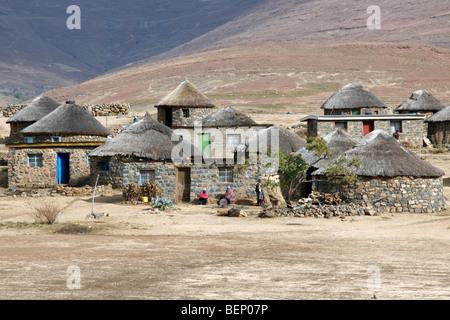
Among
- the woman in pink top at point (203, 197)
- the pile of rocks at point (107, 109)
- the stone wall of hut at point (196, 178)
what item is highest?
the pile of rocks at point (107, 109)

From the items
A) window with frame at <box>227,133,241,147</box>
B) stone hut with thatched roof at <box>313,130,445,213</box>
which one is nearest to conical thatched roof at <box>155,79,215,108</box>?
window with frame at <box>227,133,241,147</box>

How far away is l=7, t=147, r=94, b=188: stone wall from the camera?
111ft

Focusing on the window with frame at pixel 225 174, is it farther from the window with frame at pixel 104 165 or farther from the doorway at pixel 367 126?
the doorway at pixel 367 126

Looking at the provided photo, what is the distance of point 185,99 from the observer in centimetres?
4244

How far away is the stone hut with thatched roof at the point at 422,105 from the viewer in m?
51.6

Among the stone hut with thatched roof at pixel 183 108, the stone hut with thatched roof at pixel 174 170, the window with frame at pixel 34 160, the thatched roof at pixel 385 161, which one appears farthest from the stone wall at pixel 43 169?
the thatched roof at pixel 385 161

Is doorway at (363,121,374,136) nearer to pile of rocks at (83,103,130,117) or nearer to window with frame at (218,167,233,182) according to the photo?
window with frame at (218,167,233,182)

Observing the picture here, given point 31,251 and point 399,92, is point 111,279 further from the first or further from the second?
point 399,92

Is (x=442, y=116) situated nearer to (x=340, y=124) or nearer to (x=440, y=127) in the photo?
(x=440, y=127)

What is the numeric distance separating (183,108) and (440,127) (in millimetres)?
18369

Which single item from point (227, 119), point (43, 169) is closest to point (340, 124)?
point (227, 119)

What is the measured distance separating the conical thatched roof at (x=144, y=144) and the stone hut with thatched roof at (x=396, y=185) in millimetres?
7709
